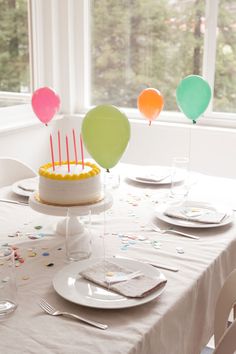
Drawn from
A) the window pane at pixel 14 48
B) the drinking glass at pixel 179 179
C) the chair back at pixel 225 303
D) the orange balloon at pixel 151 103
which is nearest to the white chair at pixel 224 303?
the chair back at pixel 225 303

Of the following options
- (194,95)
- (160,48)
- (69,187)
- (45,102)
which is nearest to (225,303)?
(69,187)

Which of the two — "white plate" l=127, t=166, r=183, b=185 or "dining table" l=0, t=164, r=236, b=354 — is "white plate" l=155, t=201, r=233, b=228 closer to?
"dining table" l=0, t=164, r=236, b=354

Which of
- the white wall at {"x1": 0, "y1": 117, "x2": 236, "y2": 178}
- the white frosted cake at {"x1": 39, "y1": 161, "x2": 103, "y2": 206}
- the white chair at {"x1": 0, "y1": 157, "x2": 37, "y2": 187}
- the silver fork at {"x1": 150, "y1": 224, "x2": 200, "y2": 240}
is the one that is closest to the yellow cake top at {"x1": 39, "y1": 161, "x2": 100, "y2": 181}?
the white frosted cake at {"x1": 39, "y1": 161, "x2": 103, "y2": 206}

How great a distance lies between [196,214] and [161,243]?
0.88ft

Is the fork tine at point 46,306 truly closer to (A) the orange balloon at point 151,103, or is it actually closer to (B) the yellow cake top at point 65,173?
(B) the yellow cake top at point 65,173

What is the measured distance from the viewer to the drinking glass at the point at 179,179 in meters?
1.85

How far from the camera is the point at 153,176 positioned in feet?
6.91

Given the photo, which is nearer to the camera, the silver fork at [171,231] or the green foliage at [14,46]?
the silver fork at [171,231]

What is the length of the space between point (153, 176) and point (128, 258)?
85 cm

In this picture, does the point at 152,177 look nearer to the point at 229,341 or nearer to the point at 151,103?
the point at 151,103

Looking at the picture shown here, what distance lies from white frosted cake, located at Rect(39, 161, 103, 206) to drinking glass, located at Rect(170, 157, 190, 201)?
0.47 m

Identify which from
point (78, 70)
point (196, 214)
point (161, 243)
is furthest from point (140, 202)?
point (78, 70)

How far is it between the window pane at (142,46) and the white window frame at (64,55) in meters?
0.08

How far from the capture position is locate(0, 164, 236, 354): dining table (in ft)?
3.15
